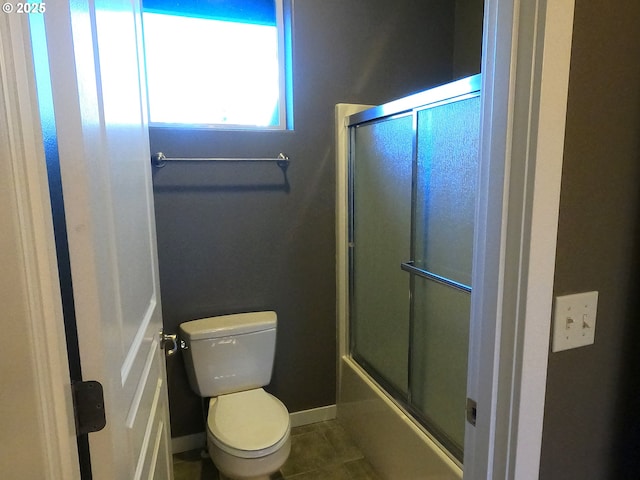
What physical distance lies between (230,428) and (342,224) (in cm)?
113

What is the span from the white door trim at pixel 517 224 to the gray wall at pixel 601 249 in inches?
1.7

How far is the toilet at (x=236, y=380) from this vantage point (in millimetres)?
1740

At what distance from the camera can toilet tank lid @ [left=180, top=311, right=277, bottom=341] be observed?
2006mm

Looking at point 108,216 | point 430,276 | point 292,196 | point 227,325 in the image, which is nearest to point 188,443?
point 227,325

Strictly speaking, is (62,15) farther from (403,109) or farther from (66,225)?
(403,109)

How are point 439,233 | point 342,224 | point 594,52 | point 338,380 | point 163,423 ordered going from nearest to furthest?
1. point 594,52
2. point 163,423
3. point 439,233
4. point 342,224
5. point 338,380

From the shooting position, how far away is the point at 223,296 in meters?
2.19

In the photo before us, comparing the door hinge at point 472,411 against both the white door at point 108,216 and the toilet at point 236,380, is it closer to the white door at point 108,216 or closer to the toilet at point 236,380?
the white door at point 108,216

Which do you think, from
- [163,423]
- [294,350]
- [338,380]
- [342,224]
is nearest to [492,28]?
[163,423]

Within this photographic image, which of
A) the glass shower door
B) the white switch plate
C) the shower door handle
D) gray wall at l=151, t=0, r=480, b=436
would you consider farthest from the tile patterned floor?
the white switch plate

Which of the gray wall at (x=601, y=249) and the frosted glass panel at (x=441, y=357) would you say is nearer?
the gray wall at (x=601, y=249)

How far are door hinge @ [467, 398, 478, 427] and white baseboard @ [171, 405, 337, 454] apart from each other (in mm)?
1605

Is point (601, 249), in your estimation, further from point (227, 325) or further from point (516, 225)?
point (227, 325)

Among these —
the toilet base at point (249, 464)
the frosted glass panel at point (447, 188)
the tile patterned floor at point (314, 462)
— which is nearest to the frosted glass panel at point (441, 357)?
the frosted glass panel at point (447, 188)
